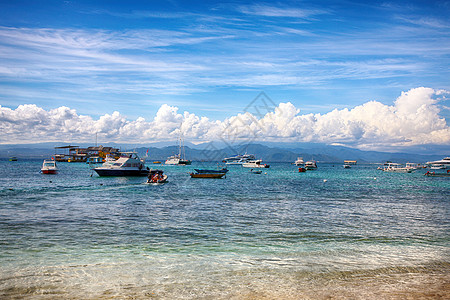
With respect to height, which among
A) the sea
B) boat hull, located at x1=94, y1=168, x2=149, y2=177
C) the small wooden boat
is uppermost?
the sea

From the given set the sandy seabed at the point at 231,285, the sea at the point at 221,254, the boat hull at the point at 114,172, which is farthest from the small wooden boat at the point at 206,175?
the sandy seabed at the point at 231,285

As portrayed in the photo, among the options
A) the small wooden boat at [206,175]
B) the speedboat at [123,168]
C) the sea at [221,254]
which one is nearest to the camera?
the sea at [221,254]

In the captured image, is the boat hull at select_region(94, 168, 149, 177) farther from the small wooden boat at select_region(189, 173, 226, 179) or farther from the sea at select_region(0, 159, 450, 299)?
the sea at select_region(0, 159, 450, 299)

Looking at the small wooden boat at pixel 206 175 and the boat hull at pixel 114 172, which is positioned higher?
the boat hull at pixel 114 172

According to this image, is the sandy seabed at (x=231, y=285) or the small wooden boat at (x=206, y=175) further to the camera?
the small wooden boat at (x=206, y=175)

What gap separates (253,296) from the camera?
10.1m

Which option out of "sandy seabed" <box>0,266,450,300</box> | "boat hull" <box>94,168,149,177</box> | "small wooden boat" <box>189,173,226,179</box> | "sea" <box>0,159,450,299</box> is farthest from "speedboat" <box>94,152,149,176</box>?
"sandy seabed" <box>0,266,450,300</box>

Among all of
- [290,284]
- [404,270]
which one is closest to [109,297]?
[290,284]

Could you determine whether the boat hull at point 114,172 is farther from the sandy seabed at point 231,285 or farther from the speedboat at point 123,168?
the sandy seabed at point 231,285

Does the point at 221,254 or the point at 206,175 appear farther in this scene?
the point at 206,175

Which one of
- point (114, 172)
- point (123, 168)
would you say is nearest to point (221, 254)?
point (123, 168)

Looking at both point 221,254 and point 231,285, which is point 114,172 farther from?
point 231,285

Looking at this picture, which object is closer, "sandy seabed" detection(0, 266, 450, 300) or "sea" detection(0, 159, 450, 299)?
"sandy seabed" detection(0, 266, 450, 300)

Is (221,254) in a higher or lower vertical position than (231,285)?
lower
